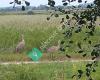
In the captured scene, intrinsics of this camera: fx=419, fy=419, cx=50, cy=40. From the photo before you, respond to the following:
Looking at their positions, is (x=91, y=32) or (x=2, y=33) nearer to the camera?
(x=91, y=32)

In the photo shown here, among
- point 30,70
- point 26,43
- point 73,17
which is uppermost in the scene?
point 73,17

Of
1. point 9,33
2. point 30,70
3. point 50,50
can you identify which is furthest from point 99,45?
point 9,33

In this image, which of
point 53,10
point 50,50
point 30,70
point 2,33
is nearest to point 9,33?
point 2,33

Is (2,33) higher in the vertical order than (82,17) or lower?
lower

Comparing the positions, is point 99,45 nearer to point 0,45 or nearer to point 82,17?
point 82,17

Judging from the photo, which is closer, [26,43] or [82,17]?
[82,17]

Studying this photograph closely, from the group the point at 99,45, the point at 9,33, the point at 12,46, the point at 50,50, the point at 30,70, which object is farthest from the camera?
the point at 9,33

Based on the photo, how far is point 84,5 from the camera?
3.14 metres

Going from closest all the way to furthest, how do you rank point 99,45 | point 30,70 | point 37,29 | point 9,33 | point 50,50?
point 99,45 < point 30,70 < point 50,50 < point 9,33 < point 37,29

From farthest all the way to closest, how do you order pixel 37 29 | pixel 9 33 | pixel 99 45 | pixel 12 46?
pixel 37 29 < pixel 9 33 < pixel 12 46 < pixel 99 45

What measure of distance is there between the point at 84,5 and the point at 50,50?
10.9 m

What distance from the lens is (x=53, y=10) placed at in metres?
3.12

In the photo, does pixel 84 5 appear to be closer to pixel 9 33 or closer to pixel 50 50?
pixel 50 50

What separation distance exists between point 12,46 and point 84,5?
13.2m
